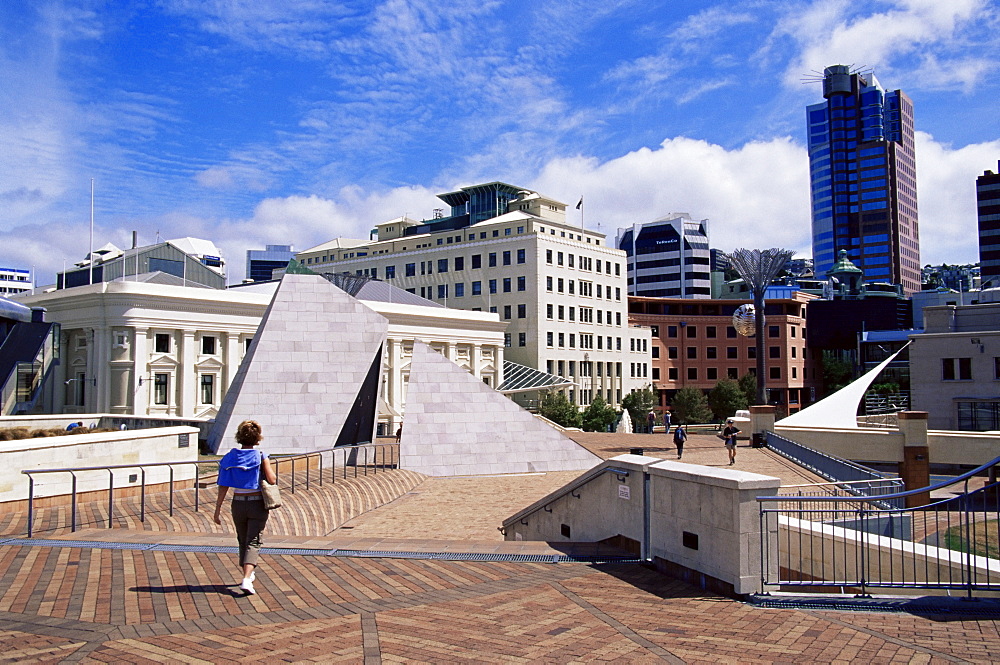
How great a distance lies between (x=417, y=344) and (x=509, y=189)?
71.0 m

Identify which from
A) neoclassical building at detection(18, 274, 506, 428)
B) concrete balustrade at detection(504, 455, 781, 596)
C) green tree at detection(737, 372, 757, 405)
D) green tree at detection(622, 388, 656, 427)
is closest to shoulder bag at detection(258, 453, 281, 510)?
concrete balustrade at detection(504, 455, 781, 596)

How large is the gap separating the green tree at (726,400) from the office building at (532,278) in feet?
34.2

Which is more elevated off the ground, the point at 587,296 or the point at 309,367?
the point at 587,296

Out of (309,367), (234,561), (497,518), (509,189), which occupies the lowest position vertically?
(497,518)

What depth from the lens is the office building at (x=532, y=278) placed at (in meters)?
78.3

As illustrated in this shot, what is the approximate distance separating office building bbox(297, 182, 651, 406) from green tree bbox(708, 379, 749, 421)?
10423mm

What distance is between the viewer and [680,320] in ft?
315

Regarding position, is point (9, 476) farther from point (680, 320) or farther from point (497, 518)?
point (680, 320)

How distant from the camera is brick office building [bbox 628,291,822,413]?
94.7 meters

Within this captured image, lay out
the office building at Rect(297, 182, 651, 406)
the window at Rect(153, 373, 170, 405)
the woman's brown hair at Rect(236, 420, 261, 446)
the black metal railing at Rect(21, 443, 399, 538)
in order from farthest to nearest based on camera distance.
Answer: the office building at Rect(297, 182, 651, 406) → the window at Rect(153, 373, 170, 405) → the black metal railing at Rect(21, 443, 399, 538) → the woman's brown hair at Rect(236, 420, 261, 446)

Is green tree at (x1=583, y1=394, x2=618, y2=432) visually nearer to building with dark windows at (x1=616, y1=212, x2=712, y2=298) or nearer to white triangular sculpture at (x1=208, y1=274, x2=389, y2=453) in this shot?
white triangular sculpture at (x1=208, y1=274, x2=389, y2=453)

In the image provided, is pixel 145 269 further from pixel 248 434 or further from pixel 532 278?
pixel 248 434

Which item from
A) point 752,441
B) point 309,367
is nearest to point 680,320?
point 752,441

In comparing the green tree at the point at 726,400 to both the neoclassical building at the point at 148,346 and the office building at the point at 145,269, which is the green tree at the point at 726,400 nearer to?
the neoclassical building at the point at 148,346
